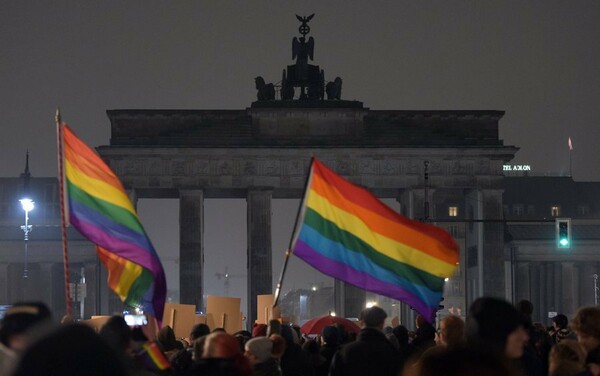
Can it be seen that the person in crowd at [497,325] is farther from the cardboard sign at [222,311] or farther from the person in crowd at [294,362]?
the cardboard sign at [222,311]

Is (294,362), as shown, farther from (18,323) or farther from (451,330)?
(18,323)

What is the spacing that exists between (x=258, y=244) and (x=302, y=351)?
80.4 metres

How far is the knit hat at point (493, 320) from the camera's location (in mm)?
10719

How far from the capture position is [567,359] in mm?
11719

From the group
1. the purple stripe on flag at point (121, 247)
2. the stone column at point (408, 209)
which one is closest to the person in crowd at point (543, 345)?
the purple stripe on flag at point (121, 247)

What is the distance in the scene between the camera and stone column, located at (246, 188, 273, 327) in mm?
98625

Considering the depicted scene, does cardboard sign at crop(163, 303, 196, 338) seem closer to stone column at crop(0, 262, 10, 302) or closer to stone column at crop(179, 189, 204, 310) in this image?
stone column at crop(179, 189, 204, 310)

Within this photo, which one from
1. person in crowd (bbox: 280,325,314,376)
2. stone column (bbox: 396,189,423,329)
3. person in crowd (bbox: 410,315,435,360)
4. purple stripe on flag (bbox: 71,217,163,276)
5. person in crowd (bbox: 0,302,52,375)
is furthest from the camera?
stone column (bbox: 396,189,423,329)

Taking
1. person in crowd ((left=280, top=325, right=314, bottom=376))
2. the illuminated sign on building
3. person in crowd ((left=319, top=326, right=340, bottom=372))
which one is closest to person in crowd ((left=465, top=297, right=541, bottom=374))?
person in crowd ((left=280, top=325, right=314, bottom=376))

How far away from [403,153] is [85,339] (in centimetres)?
9262

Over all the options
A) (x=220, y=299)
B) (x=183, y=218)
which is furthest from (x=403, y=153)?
(x=220, y=299)

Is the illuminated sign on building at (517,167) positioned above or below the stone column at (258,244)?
above

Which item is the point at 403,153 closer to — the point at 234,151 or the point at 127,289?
→ the point at 234,151

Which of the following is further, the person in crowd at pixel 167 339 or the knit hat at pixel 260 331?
the knit hat at pixel 260 331
